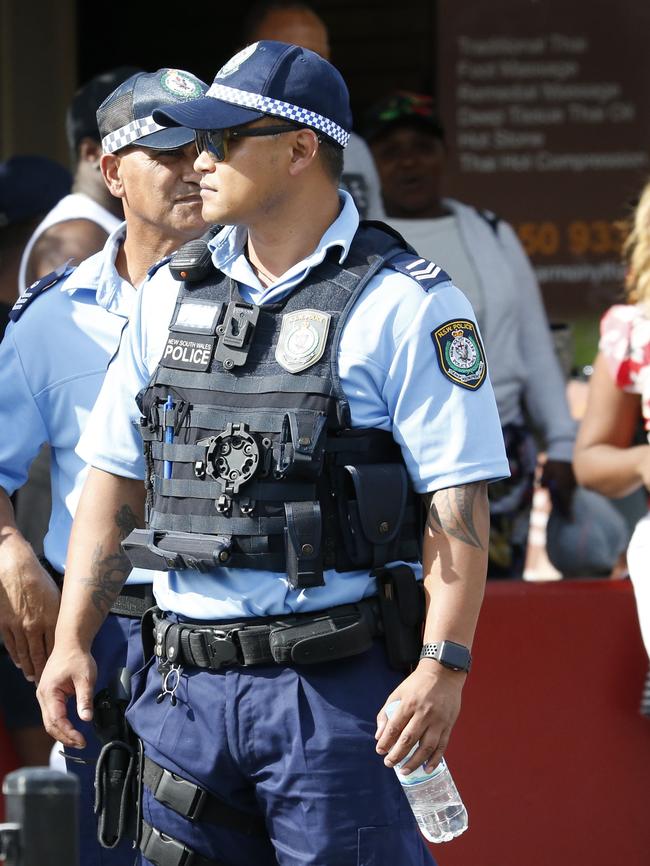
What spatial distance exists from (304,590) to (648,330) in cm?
148

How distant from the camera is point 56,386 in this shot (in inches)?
135

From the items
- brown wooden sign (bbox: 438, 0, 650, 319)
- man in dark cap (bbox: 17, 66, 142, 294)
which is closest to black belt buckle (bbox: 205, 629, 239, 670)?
man in dark cap (bbox: 17, 66, 142, 294)

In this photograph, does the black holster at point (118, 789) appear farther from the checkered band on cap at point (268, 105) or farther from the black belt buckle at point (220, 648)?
the checkered band on cap at point (268, 105)

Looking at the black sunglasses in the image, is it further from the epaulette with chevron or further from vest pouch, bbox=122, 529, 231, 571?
vest pouch, bbox=122, 529, 231, 571

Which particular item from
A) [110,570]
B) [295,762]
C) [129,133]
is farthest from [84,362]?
Answer: [295,762]

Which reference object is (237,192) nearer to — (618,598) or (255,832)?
(255,832)

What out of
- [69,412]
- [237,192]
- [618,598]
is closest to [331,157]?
[237,192]

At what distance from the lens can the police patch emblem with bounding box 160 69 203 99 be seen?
3469mm

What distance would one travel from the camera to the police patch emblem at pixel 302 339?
267cm

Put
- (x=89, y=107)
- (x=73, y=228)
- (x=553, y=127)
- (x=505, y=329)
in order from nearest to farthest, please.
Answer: (x=73, y=228) → (x=89, y=107) → (x=505, y=329) → (x=553, y=127)

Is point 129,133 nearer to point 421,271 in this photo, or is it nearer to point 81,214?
point 421,271

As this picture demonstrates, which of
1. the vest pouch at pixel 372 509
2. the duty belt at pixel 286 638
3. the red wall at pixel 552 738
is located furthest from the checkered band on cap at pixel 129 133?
the red wall at pixel 552 738

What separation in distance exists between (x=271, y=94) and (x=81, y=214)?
2.04 meters

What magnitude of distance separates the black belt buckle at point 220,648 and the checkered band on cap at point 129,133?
1.29 meters
